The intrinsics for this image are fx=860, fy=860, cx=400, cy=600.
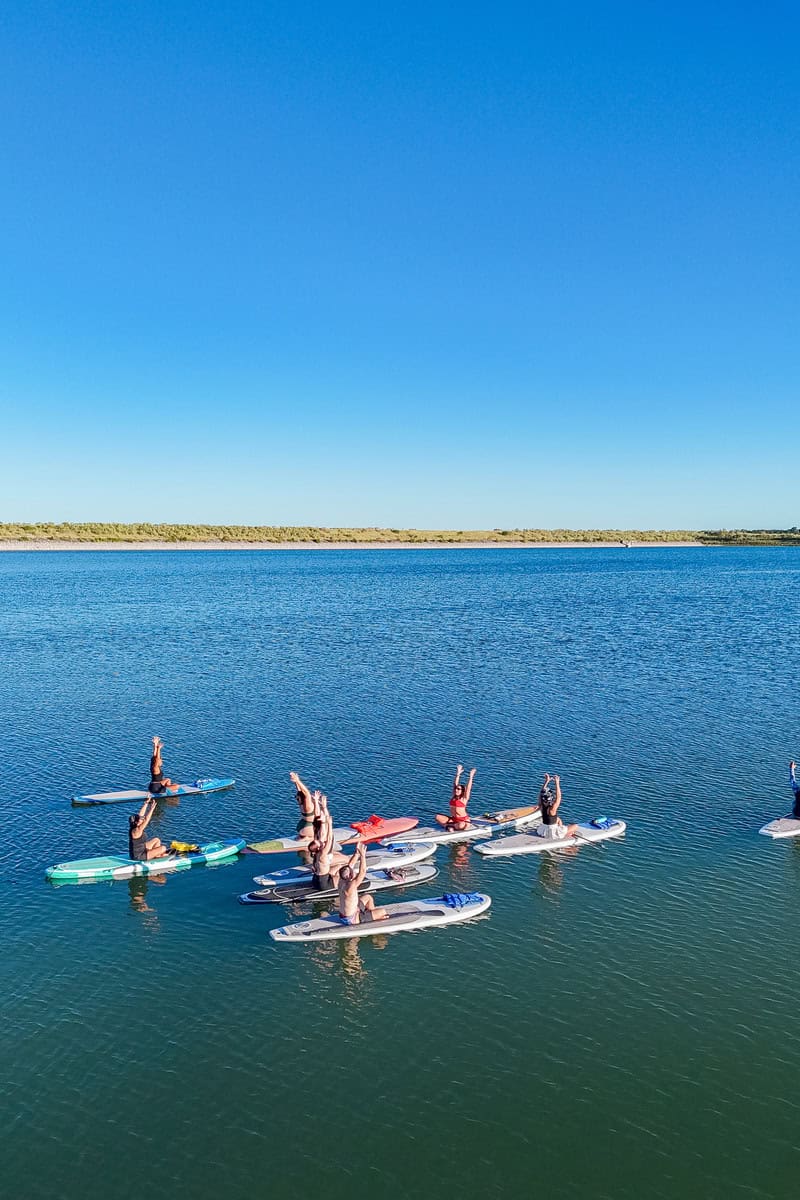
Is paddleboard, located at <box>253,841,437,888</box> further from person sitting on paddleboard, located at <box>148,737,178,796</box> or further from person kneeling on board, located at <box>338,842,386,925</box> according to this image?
person sitting on paddleboard, located at <box>148,737,178,796</box>

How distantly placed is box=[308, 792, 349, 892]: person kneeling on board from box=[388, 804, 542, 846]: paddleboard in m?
4.03

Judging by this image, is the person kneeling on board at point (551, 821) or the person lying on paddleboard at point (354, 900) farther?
the person kneeling on board at point (551, 821)

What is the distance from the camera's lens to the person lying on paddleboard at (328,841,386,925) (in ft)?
75.2

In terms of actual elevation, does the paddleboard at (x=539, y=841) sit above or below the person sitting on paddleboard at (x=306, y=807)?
below

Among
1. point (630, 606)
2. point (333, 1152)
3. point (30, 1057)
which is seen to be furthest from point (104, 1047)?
point (630, 606)

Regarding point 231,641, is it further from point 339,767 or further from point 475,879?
point 475,879

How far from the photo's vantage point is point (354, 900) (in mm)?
23016

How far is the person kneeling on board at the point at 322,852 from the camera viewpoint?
82.0 ft

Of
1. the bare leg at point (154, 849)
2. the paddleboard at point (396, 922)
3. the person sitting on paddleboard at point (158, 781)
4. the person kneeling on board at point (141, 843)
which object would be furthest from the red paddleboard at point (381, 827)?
the person sitting on paddleboard at point (158, 781)

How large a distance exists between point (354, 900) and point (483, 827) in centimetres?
863

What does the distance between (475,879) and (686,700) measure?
92.0 ft

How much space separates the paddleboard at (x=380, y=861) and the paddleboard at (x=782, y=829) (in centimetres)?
1142

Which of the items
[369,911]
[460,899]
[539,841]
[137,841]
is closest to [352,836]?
[369,911]

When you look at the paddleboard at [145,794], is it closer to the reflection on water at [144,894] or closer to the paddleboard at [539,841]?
the reflection on water at [144,894]
